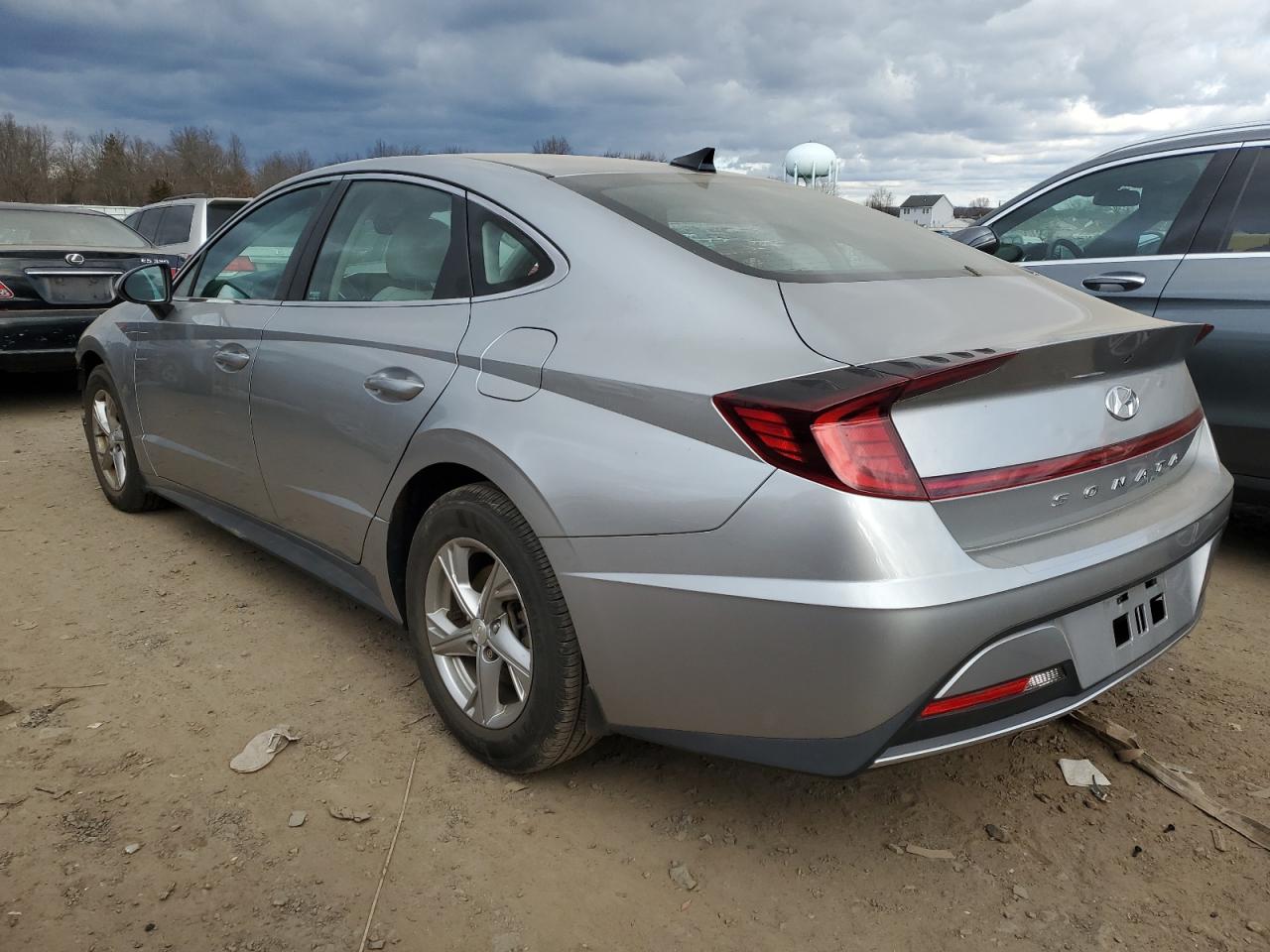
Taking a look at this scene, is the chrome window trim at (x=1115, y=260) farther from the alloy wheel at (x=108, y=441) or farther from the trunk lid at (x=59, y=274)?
the trunk lid at (x=59, y=274)

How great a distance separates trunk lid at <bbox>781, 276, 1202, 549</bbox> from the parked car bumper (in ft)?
0.24

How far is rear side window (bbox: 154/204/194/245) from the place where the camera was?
10438mm

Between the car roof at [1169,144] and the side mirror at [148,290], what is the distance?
3.79 metres

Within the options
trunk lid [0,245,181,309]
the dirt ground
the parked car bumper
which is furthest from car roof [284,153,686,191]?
trunk lid [0,245,181,309]

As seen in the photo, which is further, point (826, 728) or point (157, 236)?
point (157, 236)

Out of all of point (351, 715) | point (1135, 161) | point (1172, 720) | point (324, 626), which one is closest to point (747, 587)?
point (351, 715)

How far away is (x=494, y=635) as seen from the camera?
7.73 ft

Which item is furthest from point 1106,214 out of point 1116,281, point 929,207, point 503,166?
point 929,207

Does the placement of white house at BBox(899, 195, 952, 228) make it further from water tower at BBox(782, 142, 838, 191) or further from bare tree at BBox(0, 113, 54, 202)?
bare tree at BBox(0, 113, 54, 202)

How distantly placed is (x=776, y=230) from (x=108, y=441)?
3.67 metres

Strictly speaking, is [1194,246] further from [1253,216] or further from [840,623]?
[840,623]

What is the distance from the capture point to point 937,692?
69.8 inches

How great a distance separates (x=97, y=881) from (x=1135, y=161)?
181 inches

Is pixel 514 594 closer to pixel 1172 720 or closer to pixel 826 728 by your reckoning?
pixel 826 728
